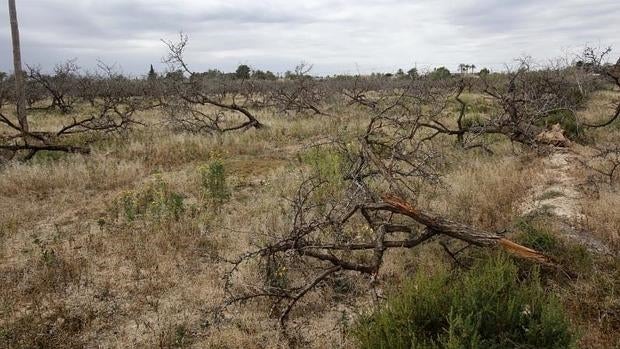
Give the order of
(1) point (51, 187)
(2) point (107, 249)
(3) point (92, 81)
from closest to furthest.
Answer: (2) point (107, 249), (1) point (51, 187), (3) point (92, 81)

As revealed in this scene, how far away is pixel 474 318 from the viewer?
293 cm

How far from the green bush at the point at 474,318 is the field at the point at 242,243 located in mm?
170

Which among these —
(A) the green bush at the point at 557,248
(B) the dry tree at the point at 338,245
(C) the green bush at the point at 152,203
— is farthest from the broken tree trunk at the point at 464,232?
(C) the green bush at the point at 152,203

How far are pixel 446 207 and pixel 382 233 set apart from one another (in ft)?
8.76

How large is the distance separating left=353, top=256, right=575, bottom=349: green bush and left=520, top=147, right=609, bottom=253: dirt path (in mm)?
2393

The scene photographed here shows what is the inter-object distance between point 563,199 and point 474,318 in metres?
4.60

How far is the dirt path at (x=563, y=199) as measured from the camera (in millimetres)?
5324

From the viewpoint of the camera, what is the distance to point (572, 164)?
8.62 m

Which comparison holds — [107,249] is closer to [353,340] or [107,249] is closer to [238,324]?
[238,324]

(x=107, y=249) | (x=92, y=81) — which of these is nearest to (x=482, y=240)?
(x=107, y=249)

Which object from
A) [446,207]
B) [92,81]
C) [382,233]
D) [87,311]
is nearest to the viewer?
[382,233]

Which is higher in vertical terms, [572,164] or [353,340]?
[572,164]

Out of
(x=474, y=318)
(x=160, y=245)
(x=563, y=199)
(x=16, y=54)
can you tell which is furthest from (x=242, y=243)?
(x=16, y=54)

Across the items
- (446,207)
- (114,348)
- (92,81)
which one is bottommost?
(114,348)
